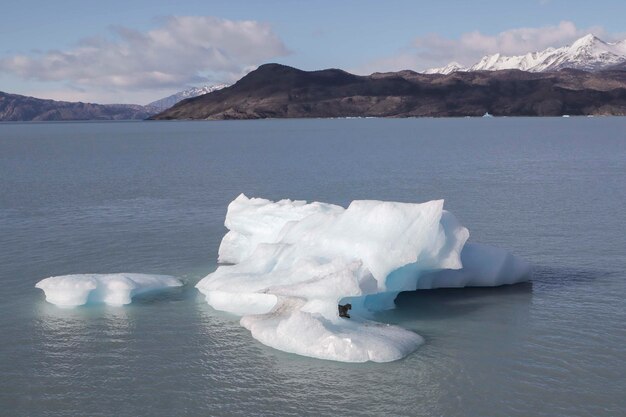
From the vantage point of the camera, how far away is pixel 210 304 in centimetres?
2200

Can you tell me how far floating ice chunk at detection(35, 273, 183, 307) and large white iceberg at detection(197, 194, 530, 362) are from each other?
7.95 feet

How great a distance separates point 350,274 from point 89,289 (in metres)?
8.54

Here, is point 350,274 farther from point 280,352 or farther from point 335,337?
point 280,352

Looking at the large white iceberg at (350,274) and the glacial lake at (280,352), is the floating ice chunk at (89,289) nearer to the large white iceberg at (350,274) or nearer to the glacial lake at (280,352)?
the glacial lake at (280,352)

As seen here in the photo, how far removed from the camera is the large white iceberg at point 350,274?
1803 centimetres

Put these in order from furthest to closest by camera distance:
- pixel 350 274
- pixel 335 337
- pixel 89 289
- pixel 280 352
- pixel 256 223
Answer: pixel 256 223, pixel 89 289, pixel 350 274, pixel 280 352, pixel 335 337

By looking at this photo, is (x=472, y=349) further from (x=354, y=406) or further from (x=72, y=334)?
(x=72, y=334)

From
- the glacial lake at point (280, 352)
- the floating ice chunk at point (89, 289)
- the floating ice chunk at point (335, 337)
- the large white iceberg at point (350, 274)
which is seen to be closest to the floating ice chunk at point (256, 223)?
the large white iceberg at point (350, 274)

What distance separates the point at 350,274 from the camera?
1884 centimetres

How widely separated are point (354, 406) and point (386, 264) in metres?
6.10

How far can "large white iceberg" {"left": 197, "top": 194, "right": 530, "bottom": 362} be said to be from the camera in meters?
18.0

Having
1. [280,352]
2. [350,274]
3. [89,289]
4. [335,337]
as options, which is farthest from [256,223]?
[335,337]

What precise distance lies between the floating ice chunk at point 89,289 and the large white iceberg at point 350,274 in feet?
7.95

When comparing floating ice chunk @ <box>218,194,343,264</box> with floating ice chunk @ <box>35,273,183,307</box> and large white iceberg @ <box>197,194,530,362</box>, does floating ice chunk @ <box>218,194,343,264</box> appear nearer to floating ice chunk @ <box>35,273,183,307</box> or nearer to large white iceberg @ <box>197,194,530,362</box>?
large white iceberg @ <box>197,194,530,362</box>
